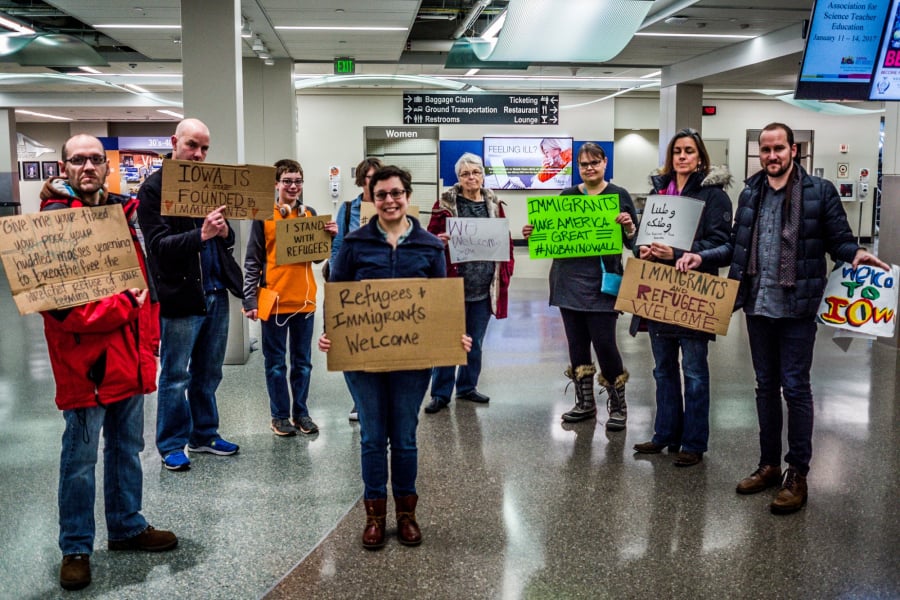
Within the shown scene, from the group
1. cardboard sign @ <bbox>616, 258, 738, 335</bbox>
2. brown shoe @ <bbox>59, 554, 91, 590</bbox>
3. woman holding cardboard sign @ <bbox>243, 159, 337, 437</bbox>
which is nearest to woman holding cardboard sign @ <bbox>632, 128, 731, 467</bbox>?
cardboard sign @ <bbox>616, 258, 738, 335</bbox>

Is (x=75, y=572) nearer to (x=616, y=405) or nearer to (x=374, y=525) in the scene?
(x=374, y=525)

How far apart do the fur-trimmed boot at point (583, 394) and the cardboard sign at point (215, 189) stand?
214 cm

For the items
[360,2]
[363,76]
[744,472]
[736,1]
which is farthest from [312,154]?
[744,472]

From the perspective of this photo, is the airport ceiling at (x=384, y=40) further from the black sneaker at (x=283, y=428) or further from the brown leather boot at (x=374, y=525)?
the brown leather boot at (x=374, y=525)

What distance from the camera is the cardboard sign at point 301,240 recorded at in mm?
4426

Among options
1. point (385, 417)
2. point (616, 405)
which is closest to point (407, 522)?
point (385, 417)

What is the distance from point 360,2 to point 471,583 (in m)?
6.55

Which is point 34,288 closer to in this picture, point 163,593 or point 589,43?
point 163,593

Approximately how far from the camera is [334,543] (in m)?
3.24

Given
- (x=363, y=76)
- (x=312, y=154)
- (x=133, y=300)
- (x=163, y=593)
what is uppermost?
(x=363, y=76)

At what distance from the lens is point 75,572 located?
285 centimetres

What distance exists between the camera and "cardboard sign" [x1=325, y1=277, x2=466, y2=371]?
9.95ft

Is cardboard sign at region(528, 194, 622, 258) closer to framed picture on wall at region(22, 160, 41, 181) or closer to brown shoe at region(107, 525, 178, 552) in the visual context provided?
brown shoe at region(107, 525, 178, 552)

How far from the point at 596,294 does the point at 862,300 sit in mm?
1423
